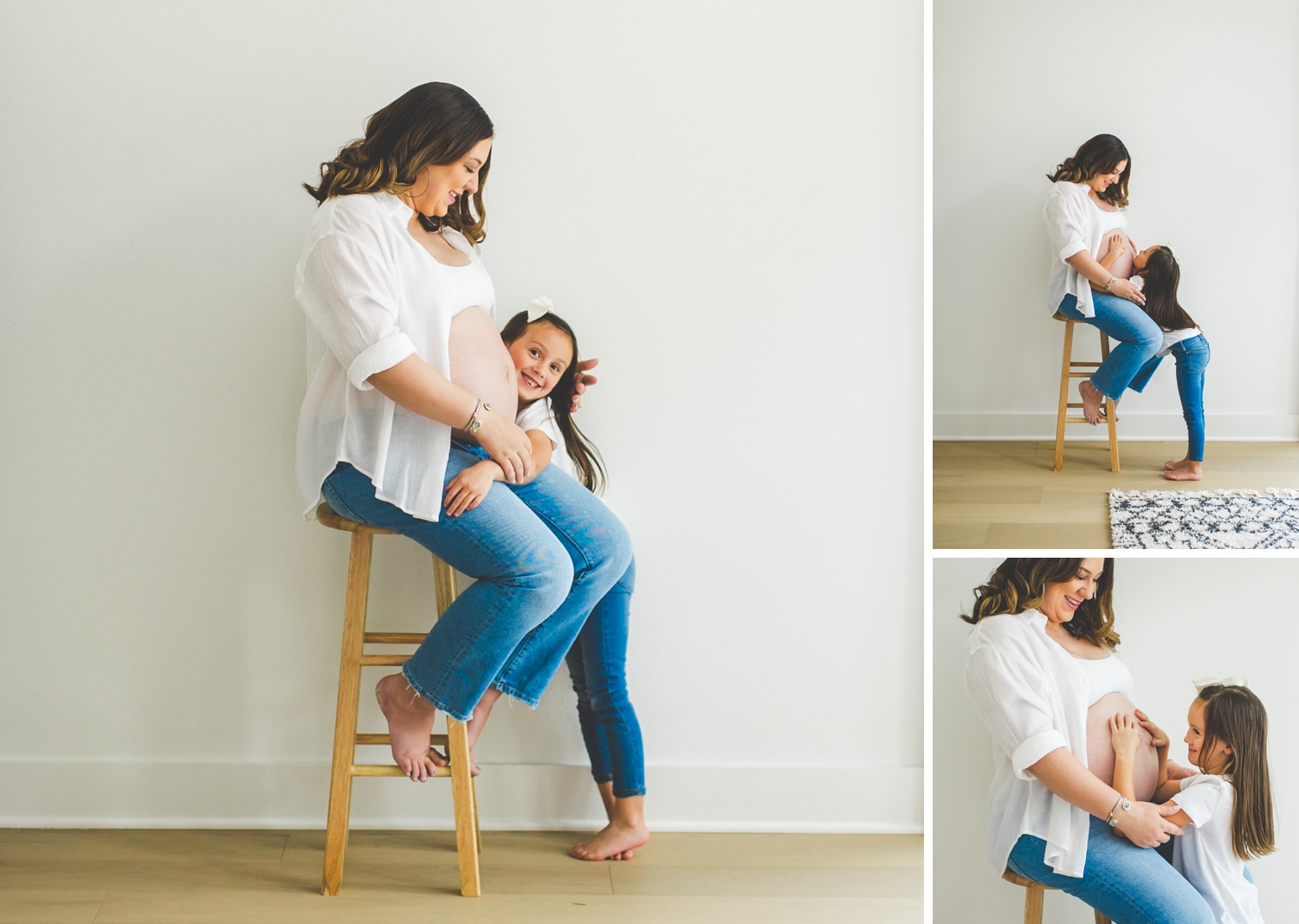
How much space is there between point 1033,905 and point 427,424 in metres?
1.34

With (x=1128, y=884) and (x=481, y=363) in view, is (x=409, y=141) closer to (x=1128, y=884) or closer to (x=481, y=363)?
(x=481, y=363)

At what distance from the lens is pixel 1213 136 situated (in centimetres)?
220

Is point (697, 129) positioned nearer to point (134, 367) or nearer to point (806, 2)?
point (806, 2)

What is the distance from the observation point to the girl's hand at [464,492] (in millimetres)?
1260

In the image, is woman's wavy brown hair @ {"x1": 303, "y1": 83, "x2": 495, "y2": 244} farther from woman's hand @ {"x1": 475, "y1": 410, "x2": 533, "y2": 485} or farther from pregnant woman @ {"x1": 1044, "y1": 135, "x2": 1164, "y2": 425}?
pregnant woman @ {"x1": 1044, "y1": 135, "x2": 1164, "y2": 425}

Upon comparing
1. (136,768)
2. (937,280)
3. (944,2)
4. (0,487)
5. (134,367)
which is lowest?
(136,768)

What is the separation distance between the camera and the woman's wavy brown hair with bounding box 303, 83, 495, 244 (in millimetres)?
1298

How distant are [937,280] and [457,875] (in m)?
1.96

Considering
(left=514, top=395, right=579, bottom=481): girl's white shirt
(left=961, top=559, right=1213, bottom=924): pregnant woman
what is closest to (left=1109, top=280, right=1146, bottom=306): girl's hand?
(left=961, top=559, right=1213, bottom=924): pregnant woman

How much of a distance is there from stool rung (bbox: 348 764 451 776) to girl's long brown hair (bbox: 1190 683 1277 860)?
1.28m

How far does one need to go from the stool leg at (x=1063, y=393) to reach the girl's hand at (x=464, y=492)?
70.1 inches

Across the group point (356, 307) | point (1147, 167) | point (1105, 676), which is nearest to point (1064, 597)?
point (1105, 676)

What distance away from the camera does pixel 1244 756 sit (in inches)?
56.2

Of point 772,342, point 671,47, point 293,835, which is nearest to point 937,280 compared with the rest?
point 772,342
